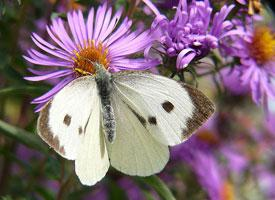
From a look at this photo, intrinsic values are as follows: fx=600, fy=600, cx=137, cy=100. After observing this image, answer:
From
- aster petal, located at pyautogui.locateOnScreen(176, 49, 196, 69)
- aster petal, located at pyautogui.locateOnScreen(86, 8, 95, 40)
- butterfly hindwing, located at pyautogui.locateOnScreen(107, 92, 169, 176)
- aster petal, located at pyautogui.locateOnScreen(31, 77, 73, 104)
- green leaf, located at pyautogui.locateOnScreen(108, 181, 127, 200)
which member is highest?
aster petal, located at pyautogui.locateOnScreen(86, 8, 95, 40)

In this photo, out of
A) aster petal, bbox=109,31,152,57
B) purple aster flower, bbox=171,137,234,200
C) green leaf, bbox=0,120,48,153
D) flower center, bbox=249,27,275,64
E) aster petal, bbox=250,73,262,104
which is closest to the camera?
aster petal, bbox=109,31,152,57

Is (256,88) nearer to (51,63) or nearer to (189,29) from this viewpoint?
(189,29)

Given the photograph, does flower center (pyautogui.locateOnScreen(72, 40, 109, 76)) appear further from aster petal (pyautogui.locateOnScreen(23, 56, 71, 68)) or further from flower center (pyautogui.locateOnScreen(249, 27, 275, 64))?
flower center (pyautogui.locateOnScreen(249, 27, 275, 64))

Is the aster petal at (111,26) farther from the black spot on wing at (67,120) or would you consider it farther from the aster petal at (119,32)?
the black spot on wing at (67,120)

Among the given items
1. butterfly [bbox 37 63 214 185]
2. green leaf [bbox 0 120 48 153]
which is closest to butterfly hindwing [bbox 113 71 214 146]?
butterfly [bbox 37 63 214 185]

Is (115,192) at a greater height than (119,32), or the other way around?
(119,32)

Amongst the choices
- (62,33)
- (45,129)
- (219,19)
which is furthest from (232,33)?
(45,129)

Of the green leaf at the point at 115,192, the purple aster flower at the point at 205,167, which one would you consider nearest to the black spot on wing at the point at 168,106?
the green leaf at the point at 115,192
